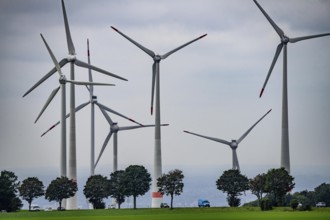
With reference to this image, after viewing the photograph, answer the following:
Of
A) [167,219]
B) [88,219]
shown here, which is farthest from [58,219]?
[167,219]

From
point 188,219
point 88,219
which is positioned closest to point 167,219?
point 188,219

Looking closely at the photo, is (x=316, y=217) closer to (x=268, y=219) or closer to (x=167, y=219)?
(x=268, y=219)

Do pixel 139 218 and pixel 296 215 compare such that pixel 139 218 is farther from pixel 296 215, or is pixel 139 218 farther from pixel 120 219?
pixel 296 215

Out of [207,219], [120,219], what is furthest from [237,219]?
[120,219]

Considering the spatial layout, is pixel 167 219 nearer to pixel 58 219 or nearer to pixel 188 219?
pixel 188 219

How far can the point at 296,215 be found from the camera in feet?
655

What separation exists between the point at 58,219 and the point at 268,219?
119 ft

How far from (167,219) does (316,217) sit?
23663 mm

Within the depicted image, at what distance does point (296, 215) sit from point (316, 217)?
10932mm

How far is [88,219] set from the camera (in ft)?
648

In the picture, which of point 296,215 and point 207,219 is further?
point 296,215

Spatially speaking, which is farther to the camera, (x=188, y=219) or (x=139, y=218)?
(x=139, y=218)

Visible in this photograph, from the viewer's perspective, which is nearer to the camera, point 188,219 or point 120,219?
point 188,219

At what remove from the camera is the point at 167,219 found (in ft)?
596
